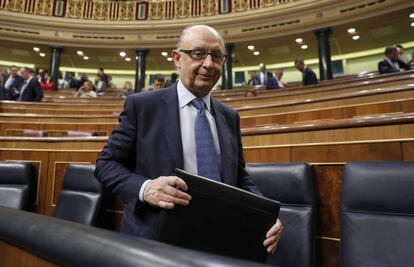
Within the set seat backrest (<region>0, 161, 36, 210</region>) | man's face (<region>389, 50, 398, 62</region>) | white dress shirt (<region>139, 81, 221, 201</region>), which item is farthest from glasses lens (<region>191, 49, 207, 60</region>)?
man's face (<region>389, 50, 398, 62</region>)

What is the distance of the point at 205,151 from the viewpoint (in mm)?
802

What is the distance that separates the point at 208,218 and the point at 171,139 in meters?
0.25

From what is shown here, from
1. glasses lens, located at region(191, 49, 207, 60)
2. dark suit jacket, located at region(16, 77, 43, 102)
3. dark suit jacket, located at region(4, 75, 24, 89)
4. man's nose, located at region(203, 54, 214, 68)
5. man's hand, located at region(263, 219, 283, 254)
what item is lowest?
man's hand, located at region(263, 219, 283, 254)

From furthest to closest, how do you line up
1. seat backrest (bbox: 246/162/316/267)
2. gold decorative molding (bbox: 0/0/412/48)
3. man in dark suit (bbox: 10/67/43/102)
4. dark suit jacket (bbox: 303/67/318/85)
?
gold decorative molding (bbox: 0/0/412/48), dark suit jacket (bbox: 303/67/318/85), man in dark suit (bbox: 10/67/43/102), seat backrest (bbox: 246/162/316/267)

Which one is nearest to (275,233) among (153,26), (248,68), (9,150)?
(9,150)

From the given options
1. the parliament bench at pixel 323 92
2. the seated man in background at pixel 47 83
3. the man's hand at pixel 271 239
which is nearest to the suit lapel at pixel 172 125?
the man's hand at pixel 271 239

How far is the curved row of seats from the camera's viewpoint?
30.0 inches

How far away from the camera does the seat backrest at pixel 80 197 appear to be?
145 cm

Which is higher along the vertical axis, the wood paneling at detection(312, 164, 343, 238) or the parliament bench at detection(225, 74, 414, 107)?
the parliament bench at detection(225, 74, 414, 107)

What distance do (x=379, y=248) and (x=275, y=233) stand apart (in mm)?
274

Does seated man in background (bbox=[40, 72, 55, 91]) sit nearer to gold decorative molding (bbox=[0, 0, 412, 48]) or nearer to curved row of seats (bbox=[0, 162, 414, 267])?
gold decorative molding (bbox=[0, 0, 412, 48])

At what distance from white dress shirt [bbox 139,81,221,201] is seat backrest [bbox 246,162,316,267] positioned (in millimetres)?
288

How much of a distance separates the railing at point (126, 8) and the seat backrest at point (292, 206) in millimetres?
6587

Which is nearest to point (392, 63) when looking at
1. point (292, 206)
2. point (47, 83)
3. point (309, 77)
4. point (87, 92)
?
point (309, 77)
